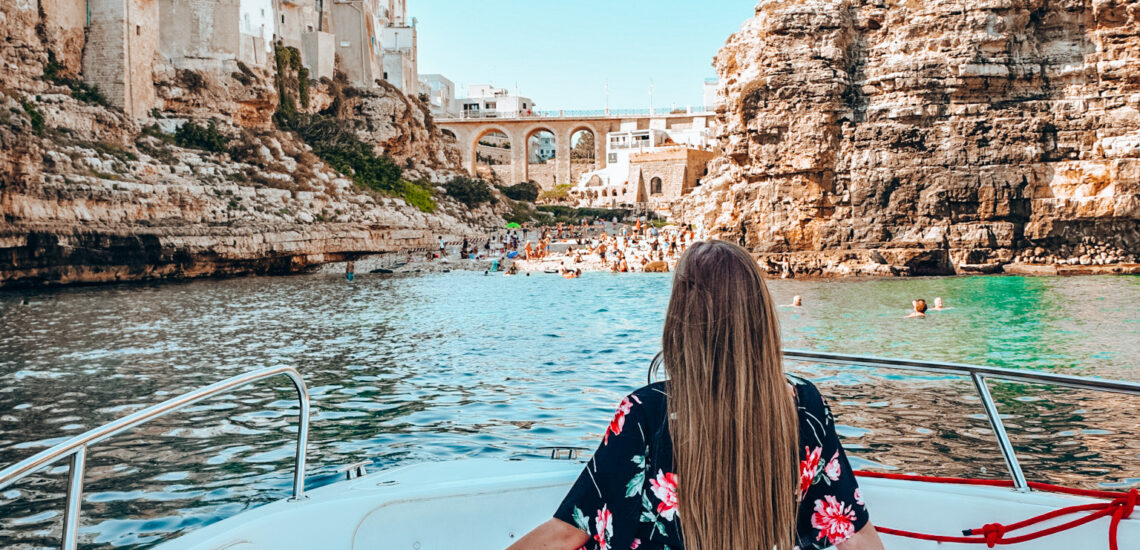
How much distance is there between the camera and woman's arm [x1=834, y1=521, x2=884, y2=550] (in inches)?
68.7

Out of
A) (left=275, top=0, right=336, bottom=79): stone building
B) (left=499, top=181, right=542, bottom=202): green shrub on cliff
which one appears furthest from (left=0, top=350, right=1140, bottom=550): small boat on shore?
(left=499, top=181, right=542, bottom=202): green shrub on cliff

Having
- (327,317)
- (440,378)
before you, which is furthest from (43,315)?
(440,378)

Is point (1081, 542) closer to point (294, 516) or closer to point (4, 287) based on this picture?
point (294, 516)

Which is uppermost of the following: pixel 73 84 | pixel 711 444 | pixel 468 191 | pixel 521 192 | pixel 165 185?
pixel 73 84

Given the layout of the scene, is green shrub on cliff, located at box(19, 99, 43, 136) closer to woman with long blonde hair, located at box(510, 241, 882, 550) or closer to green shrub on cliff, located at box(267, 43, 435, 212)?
green shrub on cliff, located at box(267, 43, 435, 212)

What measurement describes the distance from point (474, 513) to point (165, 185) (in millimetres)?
29831

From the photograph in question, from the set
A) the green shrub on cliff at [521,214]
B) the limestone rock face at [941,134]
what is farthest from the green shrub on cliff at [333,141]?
the limestone rock face at [941,134]

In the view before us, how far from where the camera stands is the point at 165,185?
93.9 ft

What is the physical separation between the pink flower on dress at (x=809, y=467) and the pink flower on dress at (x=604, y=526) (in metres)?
0.40

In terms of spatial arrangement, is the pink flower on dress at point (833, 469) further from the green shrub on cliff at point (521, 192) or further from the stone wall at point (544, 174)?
the stone wall at point (544, 174)

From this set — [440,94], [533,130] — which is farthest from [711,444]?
[440,94]

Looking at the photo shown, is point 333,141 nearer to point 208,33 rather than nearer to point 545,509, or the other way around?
point 208,33

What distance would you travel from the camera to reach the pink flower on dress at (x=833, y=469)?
171 centimetres

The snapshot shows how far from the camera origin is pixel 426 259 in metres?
37.4
